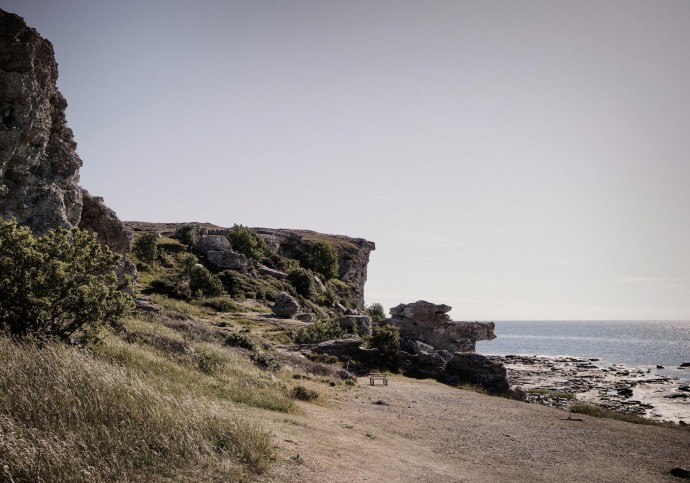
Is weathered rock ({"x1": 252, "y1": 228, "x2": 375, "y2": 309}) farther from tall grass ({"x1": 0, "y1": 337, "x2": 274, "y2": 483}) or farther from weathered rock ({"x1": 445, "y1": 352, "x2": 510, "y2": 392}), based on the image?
tall grass ({"x1": 0, "y1": 337, "x2": 274, "y2": 483})

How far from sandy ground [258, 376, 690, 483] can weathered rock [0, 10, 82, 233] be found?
1480 cm

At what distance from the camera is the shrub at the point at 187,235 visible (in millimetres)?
68750

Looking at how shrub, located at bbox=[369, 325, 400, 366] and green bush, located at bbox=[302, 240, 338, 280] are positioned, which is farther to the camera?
green bush, located at bbox=[302, 240, 338, 280]

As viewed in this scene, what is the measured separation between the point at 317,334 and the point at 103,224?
1973 centimetres

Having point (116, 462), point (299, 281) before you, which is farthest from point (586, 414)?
point (299, 281)

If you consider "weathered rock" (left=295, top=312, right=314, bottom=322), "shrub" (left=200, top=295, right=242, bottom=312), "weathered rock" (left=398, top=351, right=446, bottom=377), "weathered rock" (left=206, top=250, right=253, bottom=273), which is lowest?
"weathered rock" (left=398, top=351, right=446, bottom=377)

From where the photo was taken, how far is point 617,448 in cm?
1502

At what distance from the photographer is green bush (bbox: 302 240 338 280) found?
82.5 meters

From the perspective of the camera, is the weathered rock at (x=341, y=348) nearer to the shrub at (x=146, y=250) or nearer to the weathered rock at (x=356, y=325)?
the weathered rock at (x=356, y=325)

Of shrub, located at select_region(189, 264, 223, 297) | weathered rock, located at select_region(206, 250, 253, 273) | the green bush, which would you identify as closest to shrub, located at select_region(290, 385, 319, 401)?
shrub, located at select_region(189, 264, 223, 297)

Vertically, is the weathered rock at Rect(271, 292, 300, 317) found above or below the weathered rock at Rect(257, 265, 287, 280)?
below

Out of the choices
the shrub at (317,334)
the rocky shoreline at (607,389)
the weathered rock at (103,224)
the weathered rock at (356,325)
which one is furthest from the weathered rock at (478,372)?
the weathered rock at (103,224)

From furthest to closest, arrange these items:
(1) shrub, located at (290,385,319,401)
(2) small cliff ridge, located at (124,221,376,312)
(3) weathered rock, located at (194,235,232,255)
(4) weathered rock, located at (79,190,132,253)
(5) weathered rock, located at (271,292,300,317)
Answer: (3) weathered rock, located at (194,235,232,255), (2) small cliff ridge, located at (124,221,376,312), (5) weathered rock, located at (271,292,300,317), (4) weathered rock, located at (79,190,132,253), (1) shrub, located at (290,385,319,401)

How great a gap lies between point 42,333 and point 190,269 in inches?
1735
